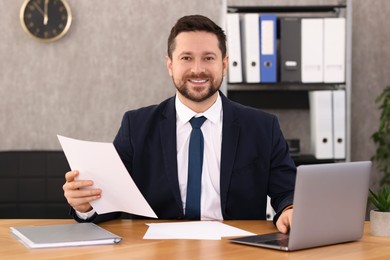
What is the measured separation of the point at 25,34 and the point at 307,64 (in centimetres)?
175

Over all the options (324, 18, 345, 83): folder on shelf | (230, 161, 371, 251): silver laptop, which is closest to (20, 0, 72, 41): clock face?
(324, 18, 345, 83): folder on shelf

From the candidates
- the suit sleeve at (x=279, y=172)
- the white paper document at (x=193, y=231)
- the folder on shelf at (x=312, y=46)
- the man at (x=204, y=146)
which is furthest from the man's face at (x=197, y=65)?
the folder on shelf at (x=312, y=46)

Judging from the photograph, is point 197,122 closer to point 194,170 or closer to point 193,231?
point 194,170

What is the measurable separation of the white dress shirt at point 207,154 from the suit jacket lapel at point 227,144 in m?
0.02

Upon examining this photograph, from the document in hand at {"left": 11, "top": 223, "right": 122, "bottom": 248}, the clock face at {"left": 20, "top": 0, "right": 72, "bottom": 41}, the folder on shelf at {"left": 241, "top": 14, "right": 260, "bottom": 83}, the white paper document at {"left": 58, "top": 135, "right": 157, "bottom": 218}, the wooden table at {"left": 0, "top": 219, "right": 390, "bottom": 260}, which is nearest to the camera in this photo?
the wooden table at {"left": 0, "top": 219, "right": 390, "bottom": 260}

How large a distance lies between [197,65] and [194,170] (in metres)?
0.39

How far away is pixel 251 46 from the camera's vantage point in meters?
3.65

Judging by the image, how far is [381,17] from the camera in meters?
4.09

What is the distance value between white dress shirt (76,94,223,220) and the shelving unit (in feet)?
4.68

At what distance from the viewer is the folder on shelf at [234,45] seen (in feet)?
12.0

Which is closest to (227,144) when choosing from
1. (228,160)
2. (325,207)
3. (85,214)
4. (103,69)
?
(228,160)

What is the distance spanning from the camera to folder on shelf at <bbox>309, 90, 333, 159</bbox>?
3686 millimetres

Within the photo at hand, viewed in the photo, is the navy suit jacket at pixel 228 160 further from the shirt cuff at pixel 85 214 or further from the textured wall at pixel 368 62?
the textured wall at pixel 368 62

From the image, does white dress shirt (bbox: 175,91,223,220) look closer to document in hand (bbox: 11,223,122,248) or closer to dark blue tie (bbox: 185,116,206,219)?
dark blue tie (bbox: 185,116,206,219)
